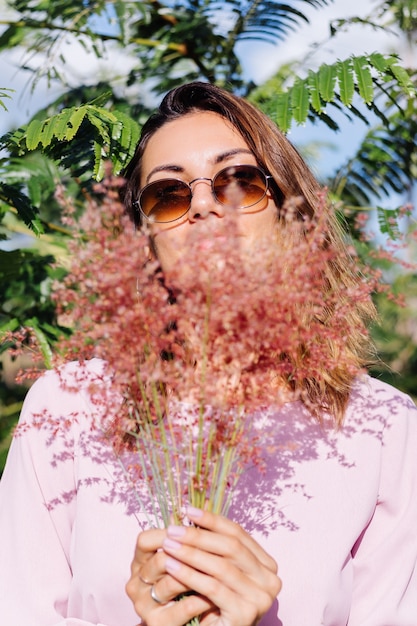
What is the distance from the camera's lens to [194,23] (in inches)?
Answer: 117

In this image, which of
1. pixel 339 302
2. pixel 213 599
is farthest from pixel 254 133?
pixel 213 599

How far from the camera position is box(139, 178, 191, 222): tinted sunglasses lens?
5.66 ft

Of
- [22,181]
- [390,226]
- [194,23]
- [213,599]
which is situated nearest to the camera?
[213,599]

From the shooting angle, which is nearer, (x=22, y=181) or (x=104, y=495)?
(x=104, y=495)

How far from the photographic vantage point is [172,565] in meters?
1.21

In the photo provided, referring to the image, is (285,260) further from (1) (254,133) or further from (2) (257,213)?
(1) (254,133)

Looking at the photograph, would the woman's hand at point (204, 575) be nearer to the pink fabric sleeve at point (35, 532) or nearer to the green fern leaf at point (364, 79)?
the pink fabric sleeve at point (35, 532)

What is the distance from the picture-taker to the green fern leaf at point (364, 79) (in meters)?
2.31

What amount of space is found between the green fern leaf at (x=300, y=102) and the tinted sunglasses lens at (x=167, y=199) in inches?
30.7

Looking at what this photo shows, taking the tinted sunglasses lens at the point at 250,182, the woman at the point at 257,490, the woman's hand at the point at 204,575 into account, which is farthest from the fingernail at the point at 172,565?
the tinted sunglasses lens at the point at 250,182

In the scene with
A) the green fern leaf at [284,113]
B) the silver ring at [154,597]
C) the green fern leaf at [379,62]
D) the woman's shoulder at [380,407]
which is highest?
the green fern leaf at [379,62]

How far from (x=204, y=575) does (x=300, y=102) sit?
1.65 metres

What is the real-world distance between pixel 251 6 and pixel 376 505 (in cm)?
217

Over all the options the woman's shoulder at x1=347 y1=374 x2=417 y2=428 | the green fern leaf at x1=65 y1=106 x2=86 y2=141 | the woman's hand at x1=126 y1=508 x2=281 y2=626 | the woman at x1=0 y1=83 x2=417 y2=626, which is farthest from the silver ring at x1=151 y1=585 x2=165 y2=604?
the green fern leaf at x1=65 y1=106 x2=86 y2=141
